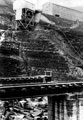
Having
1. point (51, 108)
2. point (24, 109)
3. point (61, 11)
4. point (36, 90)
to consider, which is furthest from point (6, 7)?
point (36, 90)

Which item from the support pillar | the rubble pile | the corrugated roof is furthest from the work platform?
the corrugated roof

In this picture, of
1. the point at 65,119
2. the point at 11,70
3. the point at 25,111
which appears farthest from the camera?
the point at 11,70

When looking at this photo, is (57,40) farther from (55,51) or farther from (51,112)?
(51,112)

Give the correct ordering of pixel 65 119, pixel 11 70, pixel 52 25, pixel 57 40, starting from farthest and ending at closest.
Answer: pixel 52 25
pixel 57 40
pixel 11 70
pixel 65 119

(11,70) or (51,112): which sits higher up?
(51,112)

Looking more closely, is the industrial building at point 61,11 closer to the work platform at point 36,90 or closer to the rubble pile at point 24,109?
the rubble pile at point 24,109

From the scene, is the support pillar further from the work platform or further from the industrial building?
the industrial building

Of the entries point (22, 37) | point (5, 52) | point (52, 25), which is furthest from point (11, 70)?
point (52, 25)

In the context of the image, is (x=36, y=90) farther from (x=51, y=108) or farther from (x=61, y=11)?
(x=61, y=11)
